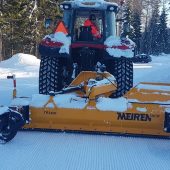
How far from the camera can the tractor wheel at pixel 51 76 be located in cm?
779

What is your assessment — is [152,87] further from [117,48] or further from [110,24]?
[110,24]

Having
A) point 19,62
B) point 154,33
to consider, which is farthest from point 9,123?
point 154,33

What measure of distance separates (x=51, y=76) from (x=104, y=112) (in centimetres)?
219

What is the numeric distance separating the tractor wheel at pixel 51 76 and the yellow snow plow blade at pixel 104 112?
1.56 m

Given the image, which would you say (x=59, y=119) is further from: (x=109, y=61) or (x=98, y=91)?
(x=109, y=61)

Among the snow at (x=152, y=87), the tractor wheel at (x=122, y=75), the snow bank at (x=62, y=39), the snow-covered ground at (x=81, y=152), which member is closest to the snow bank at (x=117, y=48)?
the tractor wheel at (x=122, y=75)

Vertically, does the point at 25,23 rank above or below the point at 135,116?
above

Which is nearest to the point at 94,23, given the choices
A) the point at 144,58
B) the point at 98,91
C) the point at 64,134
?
the point at 98,91

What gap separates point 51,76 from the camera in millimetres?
7812

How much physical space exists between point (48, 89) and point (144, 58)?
3246 cm

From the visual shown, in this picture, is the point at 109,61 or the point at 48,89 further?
the point at 109,61

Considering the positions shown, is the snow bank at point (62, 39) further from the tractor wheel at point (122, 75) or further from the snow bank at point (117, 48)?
the tractor wheel at point (122, 75)

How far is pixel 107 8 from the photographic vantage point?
27.3ft

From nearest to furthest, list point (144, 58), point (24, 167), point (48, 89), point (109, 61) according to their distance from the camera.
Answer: point (24, 167) → point (48, 89) → point (109, 61) → point (144, 58)
